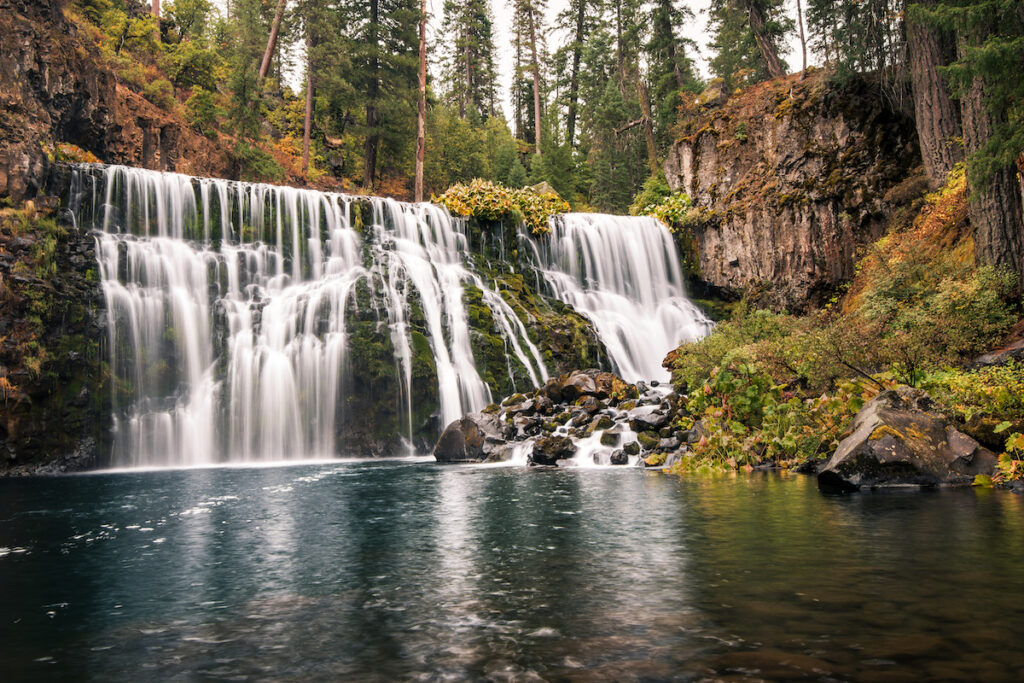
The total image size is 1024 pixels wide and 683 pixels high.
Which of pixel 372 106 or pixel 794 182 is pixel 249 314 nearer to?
pixel 372 106

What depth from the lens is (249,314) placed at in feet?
63.9

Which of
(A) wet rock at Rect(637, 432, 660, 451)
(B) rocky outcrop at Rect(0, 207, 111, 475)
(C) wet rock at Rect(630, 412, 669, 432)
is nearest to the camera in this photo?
(A) wet rock at Rect(637, 432, 660, 451)

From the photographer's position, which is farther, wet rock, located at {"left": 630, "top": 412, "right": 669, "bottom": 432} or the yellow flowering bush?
the yellow flowering bush

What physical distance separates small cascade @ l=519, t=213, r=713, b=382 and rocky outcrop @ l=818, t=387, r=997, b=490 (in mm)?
14712

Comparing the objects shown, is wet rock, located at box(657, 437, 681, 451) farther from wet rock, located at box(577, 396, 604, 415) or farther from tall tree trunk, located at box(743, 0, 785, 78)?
tall tree trunk, located at box(743, 0, 785, 78)

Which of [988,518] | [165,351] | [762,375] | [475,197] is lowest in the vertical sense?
[988,518]

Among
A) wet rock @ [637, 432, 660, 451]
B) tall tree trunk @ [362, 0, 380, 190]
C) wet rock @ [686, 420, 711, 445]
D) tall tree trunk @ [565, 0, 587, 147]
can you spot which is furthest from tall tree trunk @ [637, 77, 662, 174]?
wet rock @ [686, 420, 711, 445]

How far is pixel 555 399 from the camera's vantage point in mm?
17578

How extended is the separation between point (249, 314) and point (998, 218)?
1908 centimetres

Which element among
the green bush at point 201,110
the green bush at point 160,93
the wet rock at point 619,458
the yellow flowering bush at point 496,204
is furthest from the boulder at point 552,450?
the green bush at point 160,93

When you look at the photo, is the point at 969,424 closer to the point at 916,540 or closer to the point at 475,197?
the point at 916,540

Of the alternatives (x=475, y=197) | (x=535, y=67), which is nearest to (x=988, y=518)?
(x=475, y=197)

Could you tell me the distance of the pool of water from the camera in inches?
135

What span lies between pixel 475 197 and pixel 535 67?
2810cm
